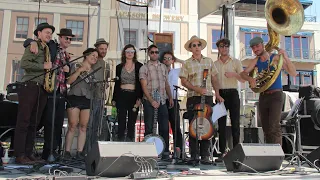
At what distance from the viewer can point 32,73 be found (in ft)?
11.1

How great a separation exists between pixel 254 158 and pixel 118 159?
1228 millimetres

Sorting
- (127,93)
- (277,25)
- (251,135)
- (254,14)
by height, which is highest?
(254,14)

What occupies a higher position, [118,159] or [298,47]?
[298,47]

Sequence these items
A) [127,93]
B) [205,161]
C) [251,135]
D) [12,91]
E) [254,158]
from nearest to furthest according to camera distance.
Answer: [254,158] → [205,161] → [127,93] → [12,91] → [251,135]

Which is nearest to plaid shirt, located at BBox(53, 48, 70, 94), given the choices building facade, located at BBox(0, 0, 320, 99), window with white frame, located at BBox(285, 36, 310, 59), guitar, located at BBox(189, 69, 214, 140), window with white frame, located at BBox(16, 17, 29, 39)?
building facade, located at BBox(0, 0, 320, 99)

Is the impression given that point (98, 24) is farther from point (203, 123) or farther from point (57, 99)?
point (203, 123)

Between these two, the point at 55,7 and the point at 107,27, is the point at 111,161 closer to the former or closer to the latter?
the point at 107,27

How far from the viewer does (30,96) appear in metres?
3.30

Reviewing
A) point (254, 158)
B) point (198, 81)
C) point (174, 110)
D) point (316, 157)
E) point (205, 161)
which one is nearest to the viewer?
point (254, 158)

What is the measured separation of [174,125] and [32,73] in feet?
6.27

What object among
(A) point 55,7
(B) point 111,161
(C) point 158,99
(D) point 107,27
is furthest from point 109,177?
(A) point 55,7

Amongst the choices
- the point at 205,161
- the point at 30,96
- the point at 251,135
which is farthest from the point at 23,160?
the point at 251,135

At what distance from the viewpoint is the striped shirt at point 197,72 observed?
3.80 metres

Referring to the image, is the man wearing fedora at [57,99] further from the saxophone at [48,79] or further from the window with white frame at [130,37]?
the window with white frame at [130,37]
